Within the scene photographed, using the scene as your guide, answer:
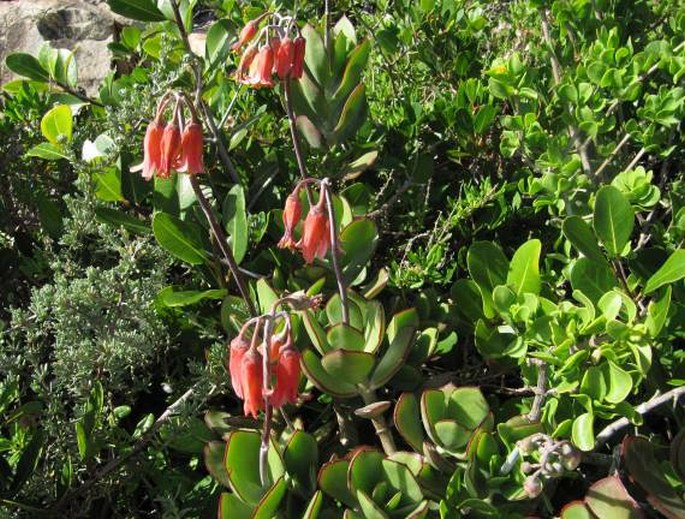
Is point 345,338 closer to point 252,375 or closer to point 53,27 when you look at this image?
point 252,375

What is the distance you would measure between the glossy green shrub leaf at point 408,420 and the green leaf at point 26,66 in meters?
1.42

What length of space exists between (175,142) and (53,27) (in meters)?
3.87

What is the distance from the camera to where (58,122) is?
79.7 inches

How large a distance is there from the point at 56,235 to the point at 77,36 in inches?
123

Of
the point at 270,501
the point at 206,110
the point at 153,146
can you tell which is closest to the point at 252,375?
the point at 270,501

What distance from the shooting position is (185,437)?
1.77 m

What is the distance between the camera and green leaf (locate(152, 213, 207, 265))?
189cm

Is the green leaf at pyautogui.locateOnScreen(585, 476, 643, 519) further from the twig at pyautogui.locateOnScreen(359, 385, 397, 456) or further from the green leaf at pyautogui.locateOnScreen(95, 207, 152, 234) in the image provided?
the green leaf at pyautogui.locateOnScreen(95, 207, 152, 234)

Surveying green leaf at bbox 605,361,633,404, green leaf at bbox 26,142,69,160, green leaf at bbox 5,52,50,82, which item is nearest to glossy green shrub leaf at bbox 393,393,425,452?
green leaf at bbox 605,361,633,404

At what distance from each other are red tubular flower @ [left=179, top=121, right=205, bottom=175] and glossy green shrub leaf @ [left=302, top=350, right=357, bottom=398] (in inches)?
15.9

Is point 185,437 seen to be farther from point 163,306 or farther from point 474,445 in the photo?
point 474,445

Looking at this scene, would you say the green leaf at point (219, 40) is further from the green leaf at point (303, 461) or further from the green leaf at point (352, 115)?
the green leaf at point (303, 461)

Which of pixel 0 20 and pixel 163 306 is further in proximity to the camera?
pixel 0 20

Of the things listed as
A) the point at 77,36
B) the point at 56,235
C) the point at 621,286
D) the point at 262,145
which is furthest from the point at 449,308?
the point at 77,36
